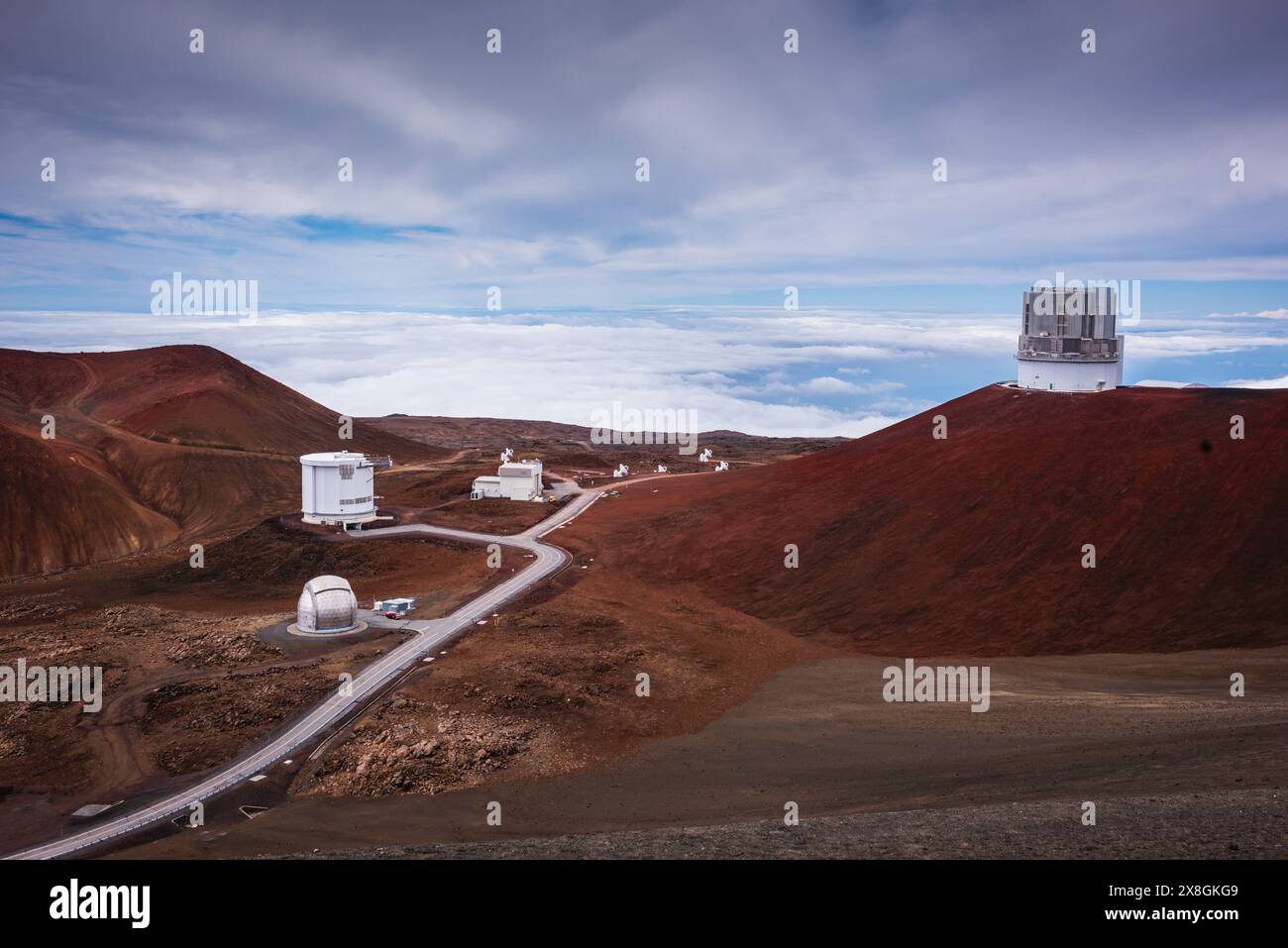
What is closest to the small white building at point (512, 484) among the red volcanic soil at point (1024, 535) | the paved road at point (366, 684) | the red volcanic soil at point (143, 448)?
the paved road at point (366, 684)

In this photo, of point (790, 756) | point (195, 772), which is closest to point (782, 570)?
point (790, 756)

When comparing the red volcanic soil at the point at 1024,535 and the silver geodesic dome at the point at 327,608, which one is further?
the silver geodesic dome at the point at 327,608

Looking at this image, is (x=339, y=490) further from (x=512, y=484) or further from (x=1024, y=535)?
(x=1024, y=535)

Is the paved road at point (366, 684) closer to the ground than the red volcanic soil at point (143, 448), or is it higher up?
closer to the ground

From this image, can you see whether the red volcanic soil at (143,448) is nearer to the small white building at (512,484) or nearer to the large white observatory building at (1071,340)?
the small white building at (512,484)

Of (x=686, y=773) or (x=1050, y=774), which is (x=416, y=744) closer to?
(x=686, y=773)

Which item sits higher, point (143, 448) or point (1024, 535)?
point (143, 448)

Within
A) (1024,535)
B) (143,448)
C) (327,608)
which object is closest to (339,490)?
(327,608)
